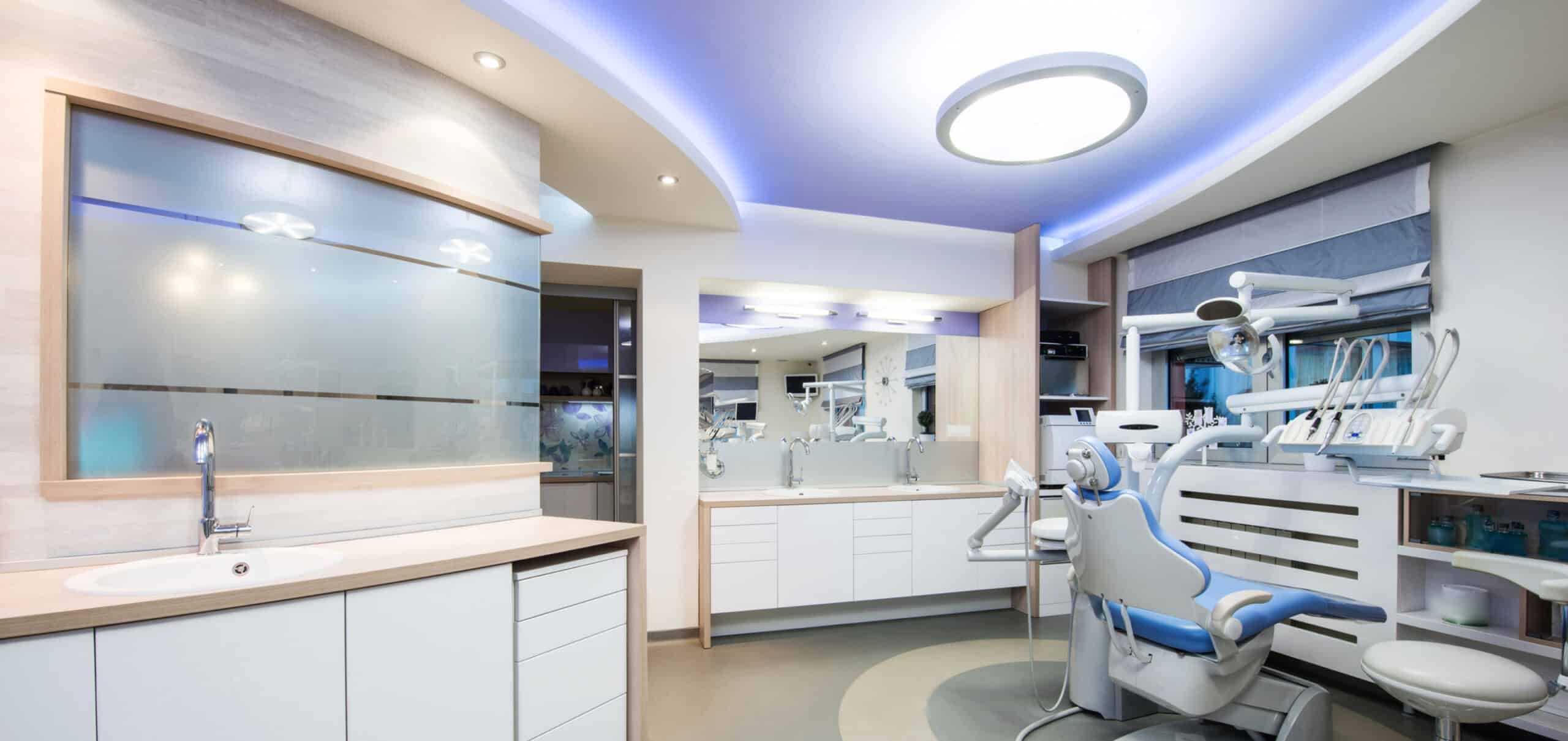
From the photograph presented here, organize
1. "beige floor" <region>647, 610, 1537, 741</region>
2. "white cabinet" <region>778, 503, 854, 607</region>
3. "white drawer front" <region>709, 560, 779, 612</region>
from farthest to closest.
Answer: "white cabinet" <region>778, 503, 854, 607</region>, "white drawer front" <region>709, 560, 779, 612</region>, "beige floor" <region>647, 610, 1537, 741</region>

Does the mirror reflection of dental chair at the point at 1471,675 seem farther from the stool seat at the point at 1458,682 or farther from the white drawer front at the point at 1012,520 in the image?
the white drawer front at the point at 1012,520

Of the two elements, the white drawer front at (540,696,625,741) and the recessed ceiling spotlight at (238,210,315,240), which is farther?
the white drawer front at (540,696,625,741)

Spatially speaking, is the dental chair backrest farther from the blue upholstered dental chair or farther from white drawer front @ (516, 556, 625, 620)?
white drawer front @ (516, 556, 625, 620)

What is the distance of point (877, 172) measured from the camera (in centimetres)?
373

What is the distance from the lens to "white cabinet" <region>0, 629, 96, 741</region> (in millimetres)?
1158

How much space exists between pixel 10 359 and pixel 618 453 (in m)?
3.15

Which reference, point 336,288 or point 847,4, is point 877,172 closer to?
point 847,4

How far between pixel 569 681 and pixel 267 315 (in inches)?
59.1

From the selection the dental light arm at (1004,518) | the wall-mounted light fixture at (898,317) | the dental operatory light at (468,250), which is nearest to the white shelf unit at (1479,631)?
the dental light arm at (1004,518)

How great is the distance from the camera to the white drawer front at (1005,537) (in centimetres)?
449

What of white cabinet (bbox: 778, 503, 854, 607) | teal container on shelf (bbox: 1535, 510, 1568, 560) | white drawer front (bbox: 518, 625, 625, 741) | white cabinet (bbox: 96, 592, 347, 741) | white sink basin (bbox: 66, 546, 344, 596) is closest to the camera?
white cabinet (bbox: 96, 592, 347, 741)

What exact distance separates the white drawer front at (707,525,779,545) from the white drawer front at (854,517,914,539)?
0.57m

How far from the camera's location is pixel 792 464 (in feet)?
15.1

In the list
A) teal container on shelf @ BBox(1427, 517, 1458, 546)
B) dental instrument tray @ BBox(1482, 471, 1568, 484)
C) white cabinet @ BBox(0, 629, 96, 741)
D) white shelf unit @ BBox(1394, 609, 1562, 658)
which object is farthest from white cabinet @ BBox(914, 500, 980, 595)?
white cabinet @ BBox(0, 629, 96, 741)
